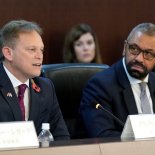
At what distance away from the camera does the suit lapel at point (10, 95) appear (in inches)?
98.7

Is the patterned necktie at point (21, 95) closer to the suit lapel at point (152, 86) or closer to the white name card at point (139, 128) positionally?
the white name card at point (139, 128)

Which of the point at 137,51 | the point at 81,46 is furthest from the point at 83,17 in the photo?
the point at 137,51

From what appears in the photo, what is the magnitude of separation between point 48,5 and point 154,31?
1937mm

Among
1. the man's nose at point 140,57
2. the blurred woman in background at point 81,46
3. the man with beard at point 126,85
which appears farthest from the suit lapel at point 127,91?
the blurred woman in background at point 81,46

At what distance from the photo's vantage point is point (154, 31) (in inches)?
115

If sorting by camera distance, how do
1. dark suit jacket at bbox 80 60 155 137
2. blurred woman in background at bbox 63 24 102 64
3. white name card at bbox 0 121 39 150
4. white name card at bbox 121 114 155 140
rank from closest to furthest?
white name card at bbox 0 121 39 150 < white name card at bbox 121 114 155 140 < dark suit jacket at bbox 80 60 155 137 < blurred woman in background at bbox 63 24 102 64

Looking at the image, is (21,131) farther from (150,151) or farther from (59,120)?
(59,120)

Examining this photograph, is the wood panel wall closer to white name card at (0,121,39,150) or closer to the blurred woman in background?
the blurred woman in background

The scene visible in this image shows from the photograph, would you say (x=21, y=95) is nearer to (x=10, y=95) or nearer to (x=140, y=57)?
(x=10, y=95)

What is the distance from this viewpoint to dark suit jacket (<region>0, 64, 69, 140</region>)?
251cm

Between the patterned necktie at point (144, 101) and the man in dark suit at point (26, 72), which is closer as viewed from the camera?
the man in dark suit at point (26, 72)

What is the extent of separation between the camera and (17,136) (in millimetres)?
1876

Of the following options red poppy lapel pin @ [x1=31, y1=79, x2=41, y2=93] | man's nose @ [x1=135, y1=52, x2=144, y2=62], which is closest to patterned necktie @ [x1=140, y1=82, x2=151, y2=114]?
man's nose @ [x1=135, y1=52, x2=144, y2=62]

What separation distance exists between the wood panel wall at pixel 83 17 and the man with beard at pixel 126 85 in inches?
71.3
